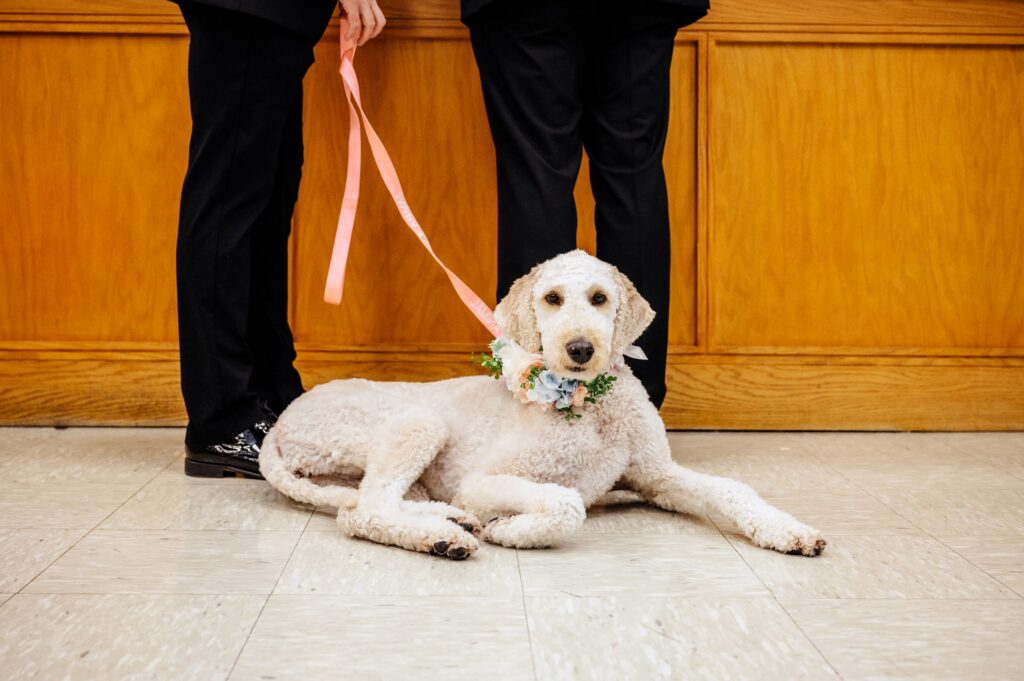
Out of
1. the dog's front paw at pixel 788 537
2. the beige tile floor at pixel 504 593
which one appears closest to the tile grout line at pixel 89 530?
the beige tile floor at pixel 504 593

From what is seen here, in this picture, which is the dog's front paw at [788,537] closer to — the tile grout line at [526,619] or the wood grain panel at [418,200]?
the tile grout line at [526,619]

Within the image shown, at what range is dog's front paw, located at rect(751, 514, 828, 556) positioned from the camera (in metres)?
1.45

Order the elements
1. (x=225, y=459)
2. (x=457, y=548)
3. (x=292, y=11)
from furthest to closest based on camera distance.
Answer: (x=225, y=459), (x=292, y=11), (x=457, y=548)

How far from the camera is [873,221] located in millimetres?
2520

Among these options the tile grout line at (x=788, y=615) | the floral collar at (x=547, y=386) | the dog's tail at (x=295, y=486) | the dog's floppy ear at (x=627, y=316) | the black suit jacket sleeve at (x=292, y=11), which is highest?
the black suit jacket sleeve at (x=292, y=11)

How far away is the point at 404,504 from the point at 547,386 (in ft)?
1.02

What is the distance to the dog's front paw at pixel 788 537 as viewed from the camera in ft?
4.77

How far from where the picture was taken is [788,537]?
1.46 metres

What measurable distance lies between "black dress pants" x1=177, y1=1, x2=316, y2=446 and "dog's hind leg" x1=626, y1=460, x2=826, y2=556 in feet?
2.94

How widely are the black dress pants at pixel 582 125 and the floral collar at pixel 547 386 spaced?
0.33 m

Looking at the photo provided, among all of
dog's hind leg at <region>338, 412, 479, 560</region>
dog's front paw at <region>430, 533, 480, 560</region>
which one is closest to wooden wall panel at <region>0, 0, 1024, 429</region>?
dog's hind leg at <region>338, 412, 479, 560</region>

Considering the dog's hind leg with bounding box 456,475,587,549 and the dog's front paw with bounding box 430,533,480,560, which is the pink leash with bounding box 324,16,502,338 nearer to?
the dog's hind leg with bounding box 456,475,587,549

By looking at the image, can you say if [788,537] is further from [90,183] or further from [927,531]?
[90,183]

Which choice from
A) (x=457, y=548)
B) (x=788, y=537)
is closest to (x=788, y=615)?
(x=788, y=537)
